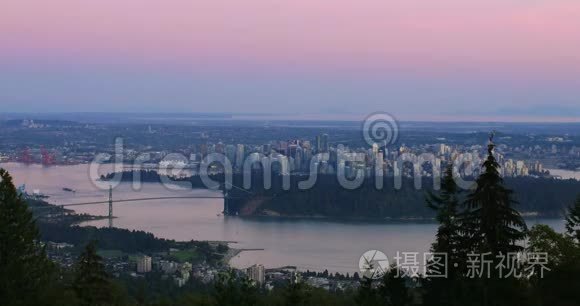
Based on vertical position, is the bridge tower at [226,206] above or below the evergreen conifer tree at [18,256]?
below

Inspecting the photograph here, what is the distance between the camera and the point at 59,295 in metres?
4.84

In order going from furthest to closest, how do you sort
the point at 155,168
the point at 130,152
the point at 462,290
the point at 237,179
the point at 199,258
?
the point at 130,152 < the point at 155,168 < the point at 237,179 < the point at 199,258 < the point at 462,290

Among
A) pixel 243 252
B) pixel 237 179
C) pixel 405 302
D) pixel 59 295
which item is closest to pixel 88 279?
pixel 59 295

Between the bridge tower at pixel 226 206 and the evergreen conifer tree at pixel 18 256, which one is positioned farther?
the bridge tower at pixel 226 206

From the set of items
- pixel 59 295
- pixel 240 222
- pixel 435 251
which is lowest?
pixel 240 222

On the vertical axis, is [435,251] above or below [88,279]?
above

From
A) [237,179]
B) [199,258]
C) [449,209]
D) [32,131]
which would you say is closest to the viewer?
[449,209]

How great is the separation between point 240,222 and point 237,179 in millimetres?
4762

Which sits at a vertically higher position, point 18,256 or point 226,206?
point 18,256

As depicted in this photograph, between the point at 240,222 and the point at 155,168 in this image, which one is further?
the point at 155,168

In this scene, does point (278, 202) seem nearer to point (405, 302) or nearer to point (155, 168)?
point (155, 168)

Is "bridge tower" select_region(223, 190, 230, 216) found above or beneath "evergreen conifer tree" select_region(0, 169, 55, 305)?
beneath

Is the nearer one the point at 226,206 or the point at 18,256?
the point at 18,256

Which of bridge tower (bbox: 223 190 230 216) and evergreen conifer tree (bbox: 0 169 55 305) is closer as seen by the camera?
evergreen conifer tree (bbox: 0 169 55 305)
